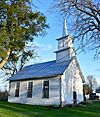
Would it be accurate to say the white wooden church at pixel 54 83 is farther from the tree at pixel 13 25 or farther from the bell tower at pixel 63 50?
Result: the tree at pixel 13 25

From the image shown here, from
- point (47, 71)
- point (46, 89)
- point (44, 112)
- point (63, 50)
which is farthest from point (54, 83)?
point (44, 112)

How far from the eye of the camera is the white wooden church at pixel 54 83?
28.6 meters

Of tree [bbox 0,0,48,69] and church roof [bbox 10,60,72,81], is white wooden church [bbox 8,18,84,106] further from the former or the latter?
tree [bbox 0,0,48,69]

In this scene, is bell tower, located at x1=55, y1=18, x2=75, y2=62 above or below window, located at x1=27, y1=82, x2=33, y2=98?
above

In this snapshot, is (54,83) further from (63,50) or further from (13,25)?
(13,25)

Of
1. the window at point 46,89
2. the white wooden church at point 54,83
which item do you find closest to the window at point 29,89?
the white wooden church at point 54,83

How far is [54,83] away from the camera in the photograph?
29.1 metres

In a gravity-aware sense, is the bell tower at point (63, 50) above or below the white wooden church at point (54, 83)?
above

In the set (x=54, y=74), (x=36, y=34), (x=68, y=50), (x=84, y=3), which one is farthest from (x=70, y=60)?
(x=84, y=3)

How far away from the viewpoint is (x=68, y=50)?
31.6 m

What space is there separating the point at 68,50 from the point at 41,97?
7562 mm

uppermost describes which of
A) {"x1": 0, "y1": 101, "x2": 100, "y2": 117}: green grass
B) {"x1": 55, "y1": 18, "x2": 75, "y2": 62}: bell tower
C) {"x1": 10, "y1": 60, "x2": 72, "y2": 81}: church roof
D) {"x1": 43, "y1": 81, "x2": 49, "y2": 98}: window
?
{"x1": 55, "y1": 18, "x2": 75, "y2": 62}: bell tower

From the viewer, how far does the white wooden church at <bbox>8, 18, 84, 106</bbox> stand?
28.6 metres

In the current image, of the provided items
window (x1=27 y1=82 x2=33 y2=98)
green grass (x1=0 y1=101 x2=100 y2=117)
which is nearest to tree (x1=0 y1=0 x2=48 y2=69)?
green grass (x1=0 y1=101 x2=100 y2=117)
